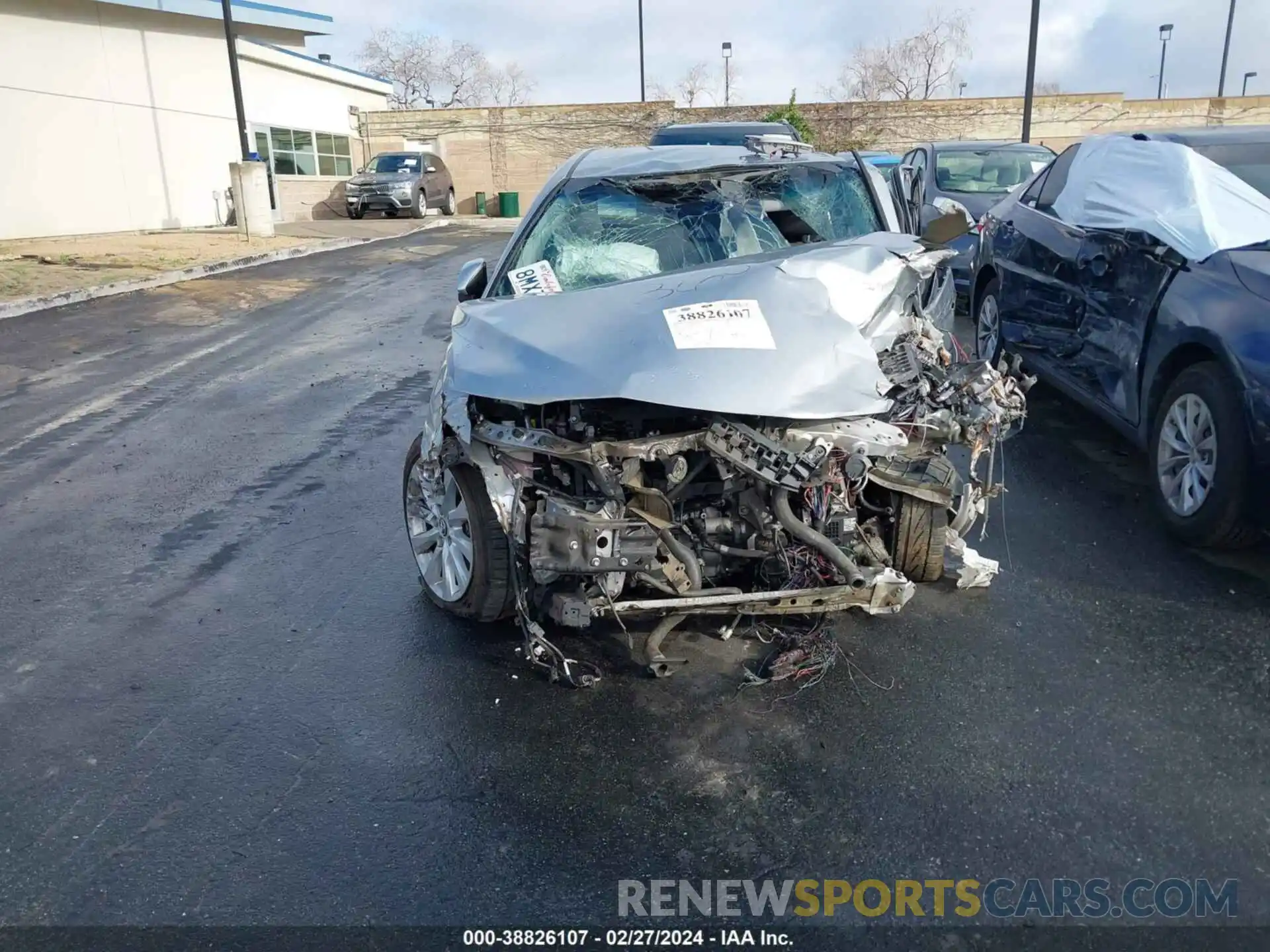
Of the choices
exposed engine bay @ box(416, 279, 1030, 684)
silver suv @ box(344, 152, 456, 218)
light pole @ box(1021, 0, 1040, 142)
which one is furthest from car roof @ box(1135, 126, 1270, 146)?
silver suv @ box(344, 152, 456, 218)

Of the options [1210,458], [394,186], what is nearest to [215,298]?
[1210,458]

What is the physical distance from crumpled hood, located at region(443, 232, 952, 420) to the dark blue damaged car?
4.87 feet

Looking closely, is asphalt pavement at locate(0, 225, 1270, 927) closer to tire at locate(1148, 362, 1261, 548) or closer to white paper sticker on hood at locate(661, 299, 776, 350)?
tire at locate(1148, 362, 1261, 548)

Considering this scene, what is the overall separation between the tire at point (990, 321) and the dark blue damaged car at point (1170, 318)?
0.42 m

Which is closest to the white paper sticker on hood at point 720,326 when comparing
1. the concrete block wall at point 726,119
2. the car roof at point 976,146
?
the car roof at point 976,146

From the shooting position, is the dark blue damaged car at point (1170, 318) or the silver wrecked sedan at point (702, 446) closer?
the silver wrecked sedan at point (702, 446)

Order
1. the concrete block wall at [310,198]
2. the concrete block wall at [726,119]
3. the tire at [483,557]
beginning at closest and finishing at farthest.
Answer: the tire at [483,557] → the concrete block wall at [310,198] → the concrete block wall at [726,119]

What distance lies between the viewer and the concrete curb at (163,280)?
11730 mm

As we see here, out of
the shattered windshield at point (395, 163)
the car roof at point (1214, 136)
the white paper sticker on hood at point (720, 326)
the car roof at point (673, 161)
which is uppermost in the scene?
the shattered windshield at point (395, 163)

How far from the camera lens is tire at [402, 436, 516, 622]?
3.79 m

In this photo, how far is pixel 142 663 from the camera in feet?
12.7

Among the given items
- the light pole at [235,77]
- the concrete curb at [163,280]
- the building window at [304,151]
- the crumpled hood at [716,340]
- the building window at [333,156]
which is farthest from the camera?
the building window at [333,156]

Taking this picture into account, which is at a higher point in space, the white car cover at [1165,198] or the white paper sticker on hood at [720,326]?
the white car cover at [1165,198]

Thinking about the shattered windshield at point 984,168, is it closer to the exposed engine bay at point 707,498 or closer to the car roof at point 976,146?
the car roof at point 976,146
